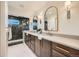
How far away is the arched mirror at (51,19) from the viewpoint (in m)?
2.99

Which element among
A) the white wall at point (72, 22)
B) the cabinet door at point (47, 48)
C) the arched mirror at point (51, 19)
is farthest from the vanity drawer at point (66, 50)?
the arched mirror at point (51, 19)

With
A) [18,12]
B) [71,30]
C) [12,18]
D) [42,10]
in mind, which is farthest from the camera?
[42,10]

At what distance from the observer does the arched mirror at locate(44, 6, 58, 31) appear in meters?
2.99

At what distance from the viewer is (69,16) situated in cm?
233

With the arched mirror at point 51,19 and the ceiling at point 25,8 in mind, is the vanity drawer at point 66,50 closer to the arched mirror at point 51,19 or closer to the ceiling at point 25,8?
the arched mirror at point 51,19

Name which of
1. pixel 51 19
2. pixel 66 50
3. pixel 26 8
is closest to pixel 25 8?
pixel 26 8

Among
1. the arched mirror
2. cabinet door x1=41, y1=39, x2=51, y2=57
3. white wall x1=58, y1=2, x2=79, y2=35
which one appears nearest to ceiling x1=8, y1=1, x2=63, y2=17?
the arched mirror

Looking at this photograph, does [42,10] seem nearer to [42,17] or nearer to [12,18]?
[42,17]

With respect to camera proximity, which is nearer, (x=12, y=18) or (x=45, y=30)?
(x=12, y=18)

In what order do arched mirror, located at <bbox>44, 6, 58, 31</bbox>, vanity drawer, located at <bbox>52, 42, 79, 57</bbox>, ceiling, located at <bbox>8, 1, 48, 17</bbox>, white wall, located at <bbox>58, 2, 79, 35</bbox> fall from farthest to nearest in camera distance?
arched mirror, located at <bbox>44, 6, 58, 31</bbox> → ceiling, located at <bbox>8, 1, 48, 17</bbox> → white wall, located at <bbox>58, 2, 79, 35</bbox> → vanity drawer, located at <bbox>52, 42, 79, 57</bbox>

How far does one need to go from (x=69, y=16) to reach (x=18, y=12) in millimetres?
1297

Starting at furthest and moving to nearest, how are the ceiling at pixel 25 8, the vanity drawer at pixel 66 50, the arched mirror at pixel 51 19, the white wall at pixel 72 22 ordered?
the arched mirror at pixel 51 19
the ceiling at pixel 25 8
the white wall at pixel 72 22
the vanity drawer at pixel 66 50

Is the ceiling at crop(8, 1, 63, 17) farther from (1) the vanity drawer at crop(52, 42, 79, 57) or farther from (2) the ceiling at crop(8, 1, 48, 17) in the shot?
(1) the vanity drawer at crop(52, 42, 79, 57)

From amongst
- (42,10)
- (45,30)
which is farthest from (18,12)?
(45,30)
